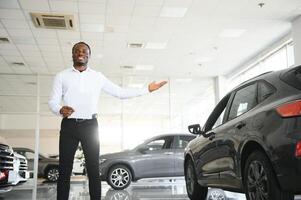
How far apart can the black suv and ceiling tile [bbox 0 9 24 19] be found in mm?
5392

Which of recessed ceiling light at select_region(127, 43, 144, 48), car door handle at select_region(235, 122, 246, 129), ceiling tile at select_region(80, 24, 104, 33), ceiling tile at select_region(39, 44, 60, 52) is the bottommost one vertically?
car door handle at select_region(235, 122, 246, 129)

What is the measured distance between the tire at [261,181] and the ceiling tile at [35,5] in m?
5.75

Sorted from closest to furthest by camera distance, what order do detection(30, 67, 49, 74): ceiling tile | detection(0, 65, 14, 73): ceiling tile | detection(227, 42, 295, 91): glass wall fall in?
detection(227, 42, 295, 91): glass wall
detection(0, 65, 14, 73): ceiling tile
detection(30, 67, 49, 74): ceiling tile

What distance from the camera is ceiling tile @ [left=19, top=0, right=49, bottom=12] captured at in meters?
7.59

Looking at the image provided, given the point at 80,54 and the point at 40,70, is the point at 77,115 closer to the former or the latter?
the point at 80,54

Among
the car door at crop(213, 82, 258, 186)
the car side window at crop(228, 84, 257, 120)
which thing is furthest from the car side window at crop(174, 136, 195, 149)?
the car side window at crop(228, 84, 257, 120)

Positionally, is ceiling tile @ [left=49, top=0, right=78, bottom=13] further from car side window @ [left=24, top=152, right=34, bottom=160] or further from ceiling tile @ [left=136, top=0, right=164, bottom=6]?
car side window @ [left=24, top=152, right=34, bottom=160]

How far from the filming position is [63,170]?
2.84 m

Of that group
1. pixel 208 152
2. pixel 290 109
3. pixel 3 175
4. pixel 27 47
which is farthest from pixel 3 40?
pixel 290 109

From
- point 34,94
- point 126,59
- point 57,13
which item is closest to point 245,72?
point 126,59

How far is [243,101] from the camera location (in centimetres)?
376

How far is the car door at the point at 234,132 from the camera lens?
11.0 feet

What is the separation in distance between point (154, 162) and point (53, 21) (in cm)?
389

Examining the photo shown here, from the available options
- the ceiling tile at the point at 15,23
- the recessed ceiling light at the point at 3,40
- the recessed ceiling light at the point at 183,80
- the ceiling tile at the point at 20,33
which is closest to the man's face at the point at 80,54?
the ceiling tile at the point at 15,23
